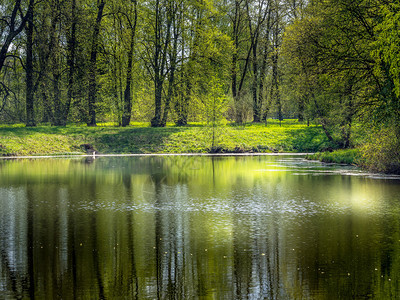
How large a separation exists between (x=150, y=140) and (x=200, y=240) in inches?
1220

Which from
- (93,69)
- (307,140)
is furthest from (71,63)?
(307,140)

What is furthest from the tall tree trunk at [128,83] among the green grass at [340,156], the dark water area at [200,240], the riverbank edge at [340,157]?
the dark water area at [200,240]

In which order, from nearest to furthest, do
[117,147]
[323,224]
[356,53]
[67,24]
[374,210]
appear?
Answer: [323,224] < [374,210] < [356,53] < [117,147] < [67,24]

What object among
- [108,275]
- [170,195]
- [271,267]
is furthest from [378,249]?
[170,195]

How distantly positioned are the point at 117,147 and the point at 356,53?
20984 millimetres

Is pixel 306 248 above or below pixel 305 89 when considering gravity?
below

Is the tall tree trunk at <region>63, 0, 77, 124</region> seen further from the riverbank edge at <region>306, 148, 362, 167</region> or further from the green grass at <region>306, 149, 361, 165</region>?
the green grass at <region>306, 149, 361, 165</region>

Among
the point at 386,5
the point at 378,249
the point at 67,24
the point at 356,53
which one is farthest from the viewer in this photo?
the point at 67,24

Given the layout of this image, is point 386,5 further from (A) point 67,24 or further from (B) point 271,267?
(A) point 67,24

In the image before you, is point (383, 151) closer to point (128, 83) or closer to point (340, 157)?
point (340, 157)

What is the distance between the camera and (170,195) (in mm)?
16656

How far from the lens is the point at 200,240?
10109 millimetres

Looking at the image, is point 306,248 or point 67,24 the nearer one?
point 306,248

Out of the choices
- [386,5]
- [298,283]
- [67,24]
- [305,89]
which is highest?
[67,24]
